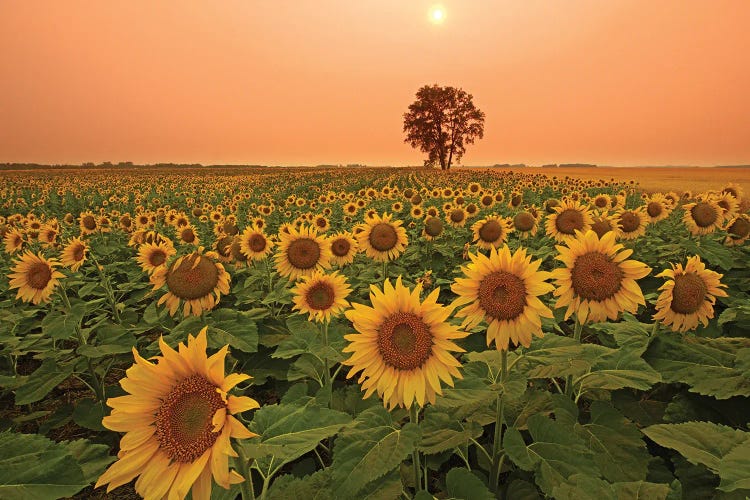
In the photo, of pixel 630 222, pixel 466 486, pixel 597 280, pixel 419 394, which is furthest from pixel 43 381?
pixel 630 222

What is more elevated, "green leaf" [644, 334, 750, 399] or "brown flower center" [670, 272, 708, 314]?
"brown flower center" [670, 272, 708, 314]

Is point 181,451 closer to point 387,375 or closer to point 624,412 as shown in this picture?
point 387,375

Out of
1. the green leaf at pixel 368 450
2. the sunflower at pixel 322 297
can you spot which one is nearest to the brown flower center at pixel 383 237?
the sunflower at pixel 322 297

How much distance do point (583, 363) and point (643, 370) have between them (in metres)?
0.75

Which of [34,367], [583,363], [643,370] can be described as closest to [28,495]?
[583,363]

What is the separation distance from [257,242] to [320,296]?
2739mm

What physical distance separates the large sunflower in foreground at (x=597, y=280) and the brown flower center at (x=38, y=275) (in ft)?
19.1

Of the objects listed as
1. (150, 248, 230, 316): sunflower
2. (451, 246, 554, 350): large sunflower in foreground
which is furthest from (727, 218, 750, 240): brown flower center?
(150, 248, 230, 316): sunflower

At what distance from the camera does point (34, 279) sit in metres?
4.79

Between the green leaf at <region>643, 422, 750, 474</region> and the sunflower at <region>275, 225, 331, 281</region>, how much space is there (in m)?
4.22

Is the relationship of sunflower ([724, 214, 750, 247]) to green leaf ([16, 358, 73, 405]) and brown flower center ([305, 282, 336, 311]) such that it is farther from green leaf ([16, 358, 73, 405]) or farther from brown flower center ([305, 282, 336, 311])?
green leaf ([16, 358, 73, 405])

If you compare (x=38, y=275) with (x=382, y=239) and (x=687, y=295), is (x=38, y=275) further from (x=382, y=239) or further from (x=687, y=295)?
(x=687, y=295)

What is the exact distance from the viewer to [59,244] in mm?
8828

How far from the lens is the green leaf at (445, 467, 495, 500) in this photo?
2.16m
